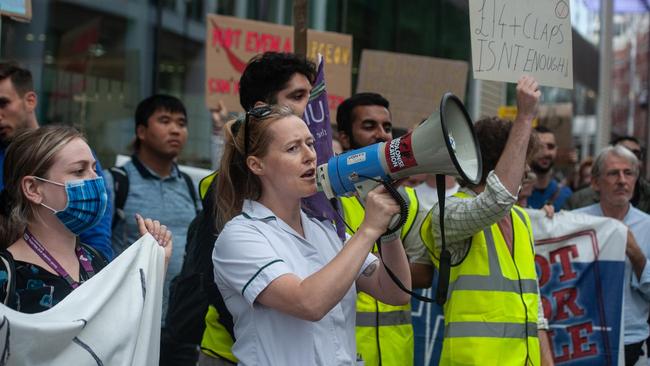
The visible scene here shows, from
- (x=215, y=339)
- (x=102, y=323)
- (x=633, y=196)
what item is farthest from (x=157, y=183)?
(x=633, y=196)

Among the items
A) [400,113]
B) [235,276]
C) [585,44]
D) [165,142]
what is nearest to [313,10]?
[400,113]

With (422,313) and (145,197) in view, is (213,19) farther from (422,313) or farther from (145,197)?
(422,313)

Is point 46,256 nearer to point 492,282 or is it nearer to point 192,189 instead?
point 492,282

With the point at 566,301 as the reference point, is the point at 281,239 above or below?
above

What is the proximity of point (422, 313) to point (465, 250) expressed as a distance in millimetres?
1432

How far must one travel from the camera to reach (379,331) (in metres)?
3.96

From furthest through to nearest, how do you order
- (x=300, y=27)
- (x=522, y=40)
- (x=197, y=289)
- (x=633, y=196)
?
(x=633, y=196), (x=300, y=27), (x=522, y=40), (x=197, y=289)

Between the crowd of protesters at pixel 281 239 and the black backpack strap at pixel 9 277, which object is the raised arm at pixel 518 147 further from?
the black backpack strap at pixel 9 277

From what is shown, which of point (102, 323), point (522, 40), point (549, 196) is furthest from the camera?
point (549, 196)

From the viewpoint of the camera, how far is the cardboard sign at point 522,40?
4.06 meters

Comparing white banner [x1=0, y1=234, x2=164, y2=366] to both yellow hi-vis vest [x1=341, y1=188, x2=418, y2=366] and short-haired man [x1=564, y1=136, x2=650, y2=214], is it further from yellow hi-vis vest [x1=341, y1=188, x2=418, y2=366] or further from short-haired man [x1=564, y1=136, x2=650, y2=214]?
short-haired man [x1=564, y1=136, x2=650, y2=214]

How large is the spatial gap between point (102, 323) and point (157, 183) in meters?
2.43

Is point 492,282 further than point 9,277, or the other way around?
point 492,282

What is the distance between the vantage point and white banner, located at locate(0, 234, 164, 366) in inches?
103
